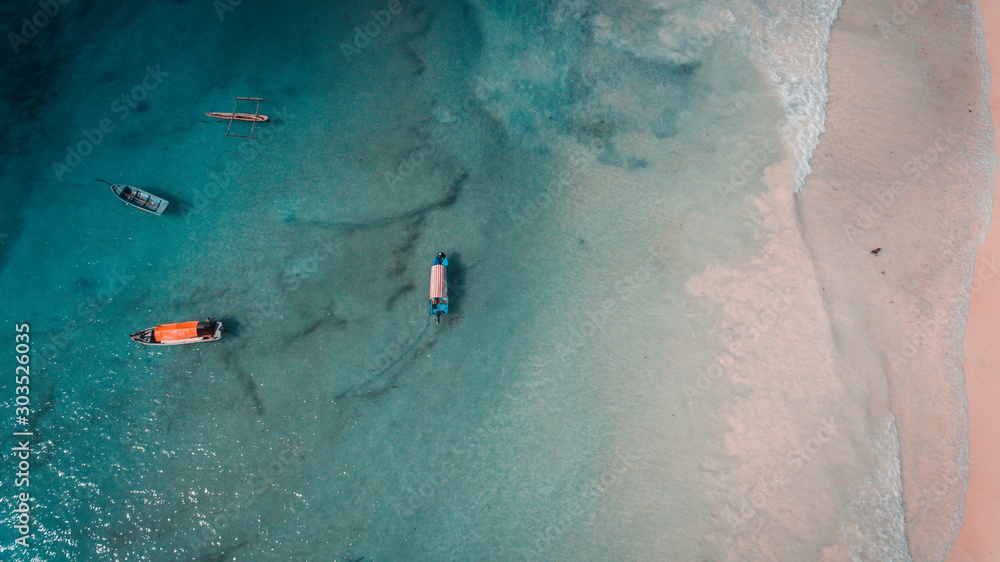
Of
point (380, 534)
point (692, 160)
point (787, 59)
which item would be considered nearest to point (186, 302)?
point (380, 534)

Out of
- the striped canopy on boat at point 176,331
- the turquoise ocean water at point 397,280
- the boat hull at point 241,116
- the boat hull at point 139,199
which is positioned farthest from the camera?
the boat hull at point 241,116

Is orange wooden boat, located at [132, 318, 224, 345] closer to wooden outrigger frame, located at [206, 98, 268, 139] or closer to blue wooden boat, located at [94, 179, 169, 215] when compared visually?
blue wooden boat, located at [94, 179, 169, 215]

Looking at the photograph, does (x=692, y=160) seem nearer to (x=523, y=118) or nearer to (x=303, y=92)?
(x=523, y=118)

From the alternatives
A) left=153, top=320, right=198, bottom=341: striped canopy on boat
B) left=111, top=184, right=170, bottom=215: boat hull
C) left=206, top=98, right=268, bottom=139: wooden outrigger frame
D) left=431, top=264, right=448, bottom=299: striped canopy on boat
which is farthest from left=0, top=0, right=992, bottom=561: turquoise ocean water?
left=431, top=264, right=448, bottom=299: striped canopy on boat

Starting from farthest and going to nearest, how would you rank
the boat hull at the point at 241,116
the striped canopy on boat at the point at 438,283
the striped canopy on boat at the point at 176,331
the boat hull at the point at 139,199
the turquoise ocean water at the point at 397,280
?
→ the boat hull at the point at 241,116, the boat hull at the point at 139,199, the striped canopy on boat at the point at 438,283, the striped canopy on boat at the point at 176,331, the turquoise ocean water at the point at 397,280

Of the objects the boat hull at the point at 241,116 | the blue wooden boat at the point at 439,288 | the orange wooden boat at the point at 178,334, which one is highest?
the boat hull at the point at 241,116

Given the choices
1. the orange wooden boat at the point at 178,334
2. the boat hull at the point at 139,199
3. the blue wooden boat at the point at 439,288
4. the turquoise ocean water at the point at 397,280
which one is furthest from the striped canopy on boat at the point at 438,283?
the boat hull at the point at 139,199

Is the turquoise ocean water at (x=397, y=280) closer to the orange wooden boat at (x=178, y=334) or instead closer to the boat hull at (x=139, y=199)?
the boat hull at (x=139, y=199)
